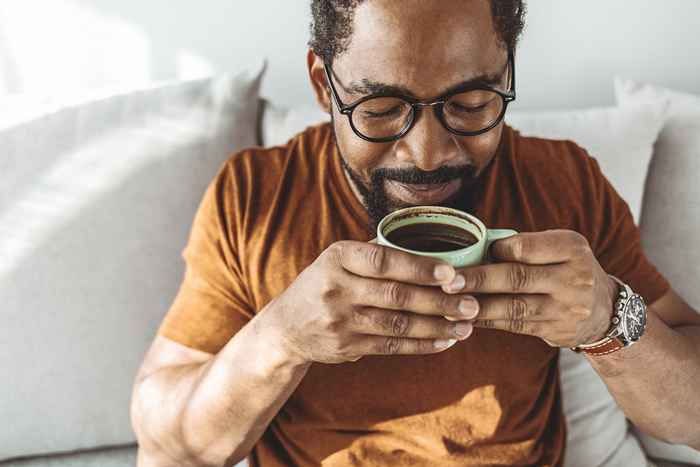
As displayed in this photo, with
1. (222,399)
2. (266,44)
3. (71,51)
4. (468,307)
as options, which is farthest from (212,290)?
(71,51)

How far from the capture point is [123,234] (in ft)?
4.73

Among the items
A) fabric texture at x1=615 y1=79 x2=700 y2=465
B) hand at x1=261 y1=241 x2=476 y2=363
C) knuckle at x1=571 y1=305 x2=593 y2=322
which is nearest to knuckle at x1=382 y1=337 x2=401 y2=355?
hand at x1=261 y1=241 x2=476 y2=363

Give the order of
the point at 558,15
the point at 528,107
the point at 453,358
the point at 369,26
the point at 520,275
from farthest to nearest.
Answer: the point at 528,107 < the point at 558,15 < the point at 453,358 < the point at 369,26 < the point at 520,275

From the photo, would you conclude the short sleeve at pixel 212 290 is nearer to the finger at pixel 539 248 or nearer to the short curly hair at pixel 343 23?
the short curly hair at pixel 343 23

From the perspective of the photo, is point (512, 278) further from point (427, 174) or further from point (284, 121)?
point (284, 121)

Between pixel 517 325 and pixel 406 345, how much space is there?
14 cm

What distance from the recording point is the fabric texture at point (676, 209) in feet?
4.77

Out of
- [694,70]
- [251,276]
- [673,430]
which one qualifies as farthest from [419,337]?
[694,70]

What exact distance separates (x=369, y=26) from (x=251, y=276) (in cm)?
46

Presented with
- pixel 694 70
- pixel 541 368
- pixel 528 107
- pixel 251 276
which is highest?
pixel 694 70

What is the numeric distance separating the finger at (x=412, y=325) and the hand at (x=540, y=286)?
33 millimetres

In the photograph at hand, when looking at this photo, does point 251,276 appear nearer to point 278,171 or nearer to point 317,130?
point 278,171

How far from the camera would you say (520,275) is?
0.79 m

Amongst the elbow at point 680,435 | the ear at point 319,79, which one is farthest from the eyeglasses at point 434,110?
the elbow at point 680,435
